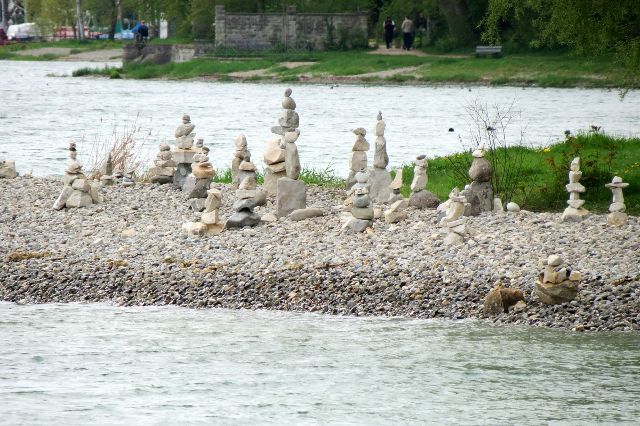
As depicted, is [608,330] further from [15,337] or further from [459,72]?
[459,72]

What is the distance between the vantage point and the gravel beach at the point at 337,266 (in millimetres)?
14258

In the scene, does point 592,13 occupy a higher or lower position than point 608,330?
higher

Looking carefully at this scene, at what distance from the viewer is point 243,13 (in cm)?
7400

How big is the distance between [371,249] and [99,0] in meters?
84.1

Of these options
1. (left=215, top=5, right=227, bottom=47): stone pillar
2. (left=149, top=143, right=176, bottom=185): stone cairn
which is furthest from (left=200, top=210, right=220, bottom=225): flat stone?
(left=215, top=5, right=227, bottom=47): stone pillar

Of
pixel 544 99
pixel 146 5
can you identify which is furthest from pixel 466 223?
pixel 146 5

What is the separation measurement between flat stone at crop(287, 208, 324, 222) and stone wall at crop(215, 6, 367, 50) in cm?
5516

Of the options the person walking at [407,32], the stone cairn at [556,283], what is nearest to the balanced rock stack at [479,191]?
the stone cairn at [556,283]

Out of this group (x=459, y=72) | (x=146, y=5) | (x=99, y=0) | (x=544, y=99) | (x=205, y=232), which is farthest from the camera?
(x=99, y=0)

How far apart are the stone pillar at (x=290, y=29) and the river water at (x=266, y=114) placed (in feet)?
19.4

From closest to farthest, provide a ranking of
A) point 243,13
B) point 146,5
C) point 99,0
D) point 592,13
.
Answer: point 592,13, point 243,13, point 146,5, point 99,0

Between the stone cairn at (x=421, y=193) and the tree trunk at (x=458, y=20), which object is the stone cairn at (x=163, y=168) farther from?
the tree trunk at (x=458, y=20)

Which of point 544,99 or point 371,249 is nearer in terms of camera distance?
point 371,249

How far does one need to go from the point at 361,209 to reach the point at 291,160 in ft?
4.99
